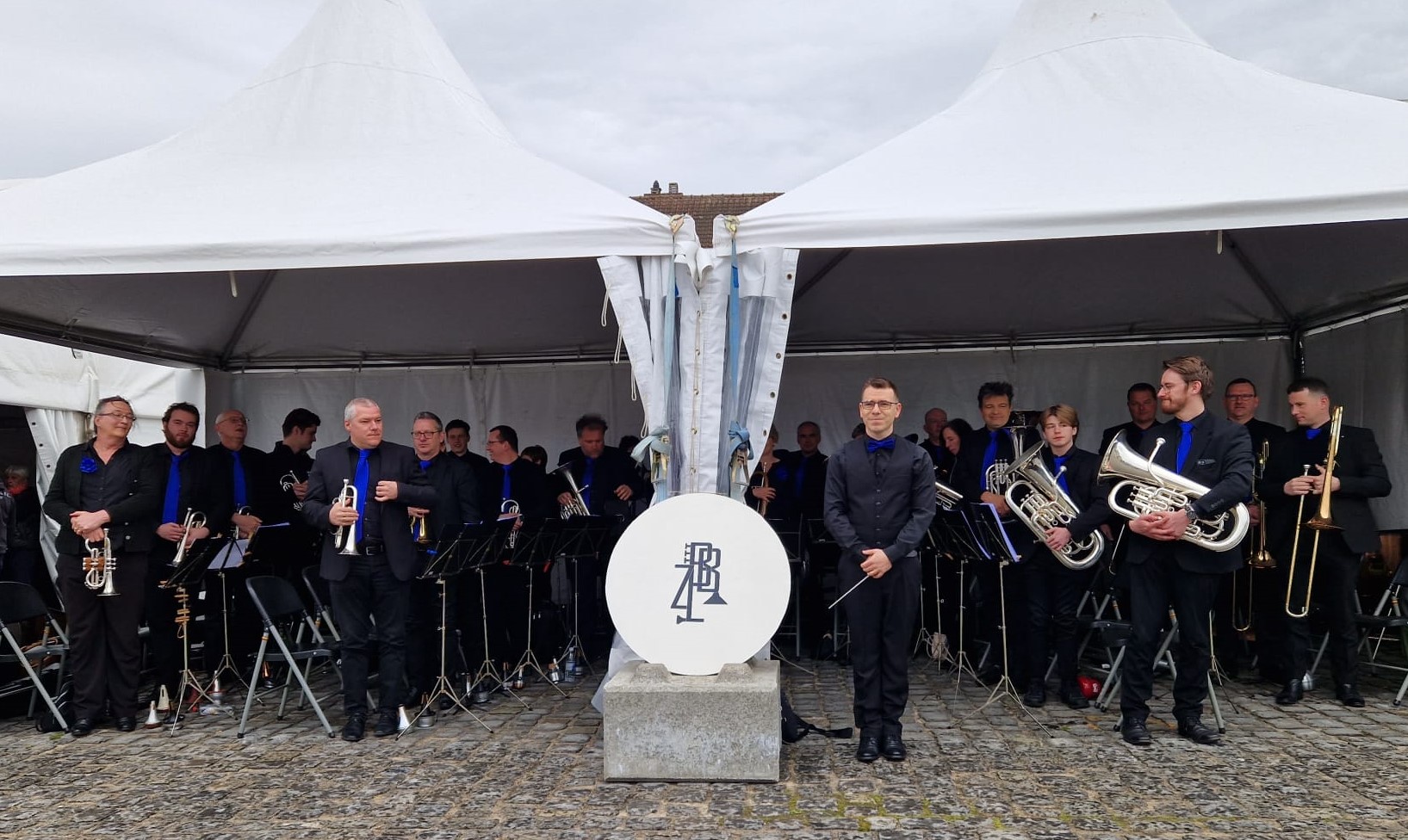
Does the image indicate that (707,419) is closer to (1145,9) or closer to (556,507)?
(556,507)

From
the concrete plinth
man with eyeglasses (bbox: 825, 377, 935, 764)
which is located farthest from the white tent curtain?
the concrete plinth

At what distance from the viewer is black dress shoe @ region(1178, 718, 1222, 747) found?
4.37 meters

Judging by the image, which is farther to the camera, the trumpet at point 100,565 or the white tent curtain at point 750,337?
the trumpet at point 100,565

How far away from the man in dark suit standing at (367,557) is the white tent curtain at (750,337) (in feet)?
5.15

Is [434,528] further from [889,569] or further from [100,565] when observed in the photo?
[889,569]

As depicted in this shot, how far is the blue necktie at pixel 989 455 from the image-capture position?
5582 mm

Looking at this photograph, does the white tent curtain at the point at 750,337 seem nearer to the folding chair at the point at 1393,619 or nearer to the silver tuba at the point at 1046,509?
the silver tuba at the point at 1046,509

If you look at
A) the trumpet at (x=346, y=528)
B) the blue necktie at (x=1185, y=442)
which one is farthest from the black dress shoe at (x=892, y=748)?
the trumpet at (x=346, y=528)

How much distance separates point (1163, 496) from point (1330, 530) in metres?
1.60

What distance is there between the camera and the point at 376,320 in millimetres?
8141

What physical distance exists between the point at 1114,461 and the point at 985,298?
3.41m

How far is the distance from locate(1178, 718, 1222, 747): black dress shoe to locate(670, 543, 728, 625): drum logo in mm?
2298

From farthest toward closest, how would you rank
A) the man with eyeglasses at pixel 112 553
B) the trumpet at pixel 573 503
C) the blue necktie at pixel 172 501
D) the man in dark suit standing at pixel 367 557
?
the trumpet at pixel 573 503
the blue necktie at pixel 172 501
the man with eyeglasses at pixel 112 553
the man in dark suit standing at pixel 367 557

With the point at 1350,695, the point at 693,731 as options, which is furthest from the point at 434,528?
the point at 1350,695
